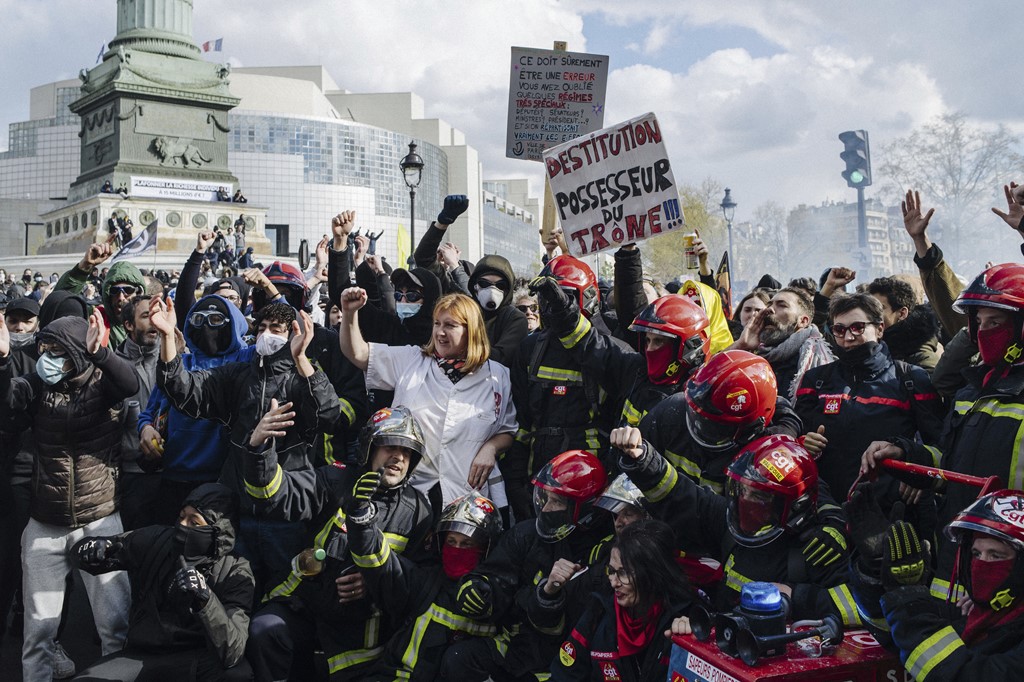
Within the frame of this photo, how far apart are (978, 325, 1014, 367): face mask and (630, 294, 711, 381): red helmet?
58.6 inches

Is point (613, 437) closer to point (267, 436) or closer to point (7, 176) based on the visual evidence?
point (267, 436)

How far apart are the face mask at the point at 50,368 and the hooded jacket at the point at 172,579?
98cm

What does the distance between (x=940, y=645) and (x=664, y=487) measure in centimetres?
146

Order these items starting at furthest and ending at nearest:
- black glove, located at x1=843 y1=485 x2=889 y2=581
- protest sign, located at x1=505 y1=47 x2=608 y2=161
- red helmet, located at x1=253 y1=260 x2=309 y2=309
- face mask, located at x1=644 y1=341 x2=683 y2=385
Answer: protest sign, located at x1=505 y1=47 x2=608 y2=161 → red helmet, located at x1=253 y1=260 x2=309 y2=309 → face mask, located at x1=644 y1=341 x2=683 y2=385 → black glove, located at x1=843 y1=485 x2=889 y2=581

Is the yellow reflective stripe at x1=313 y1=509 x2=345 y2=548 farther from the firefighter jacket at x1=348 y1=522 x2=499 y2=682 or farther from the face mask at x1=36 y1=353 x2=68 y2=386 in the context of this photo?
the face mask at x1=36 y1=353 x2=68 y2=386

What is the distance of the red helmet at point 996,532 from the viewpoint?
2.94 meters

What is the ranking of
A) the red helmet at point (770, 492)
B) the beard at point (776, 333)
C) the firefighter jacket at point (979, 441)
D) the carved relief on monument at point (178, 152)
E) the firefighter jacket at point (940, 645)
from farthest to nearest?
the carved relief on monument at point (178, 152), the beard at point (776, 333), the red helmet at point (770, 492), the firefighter jacket at point (979, 441), the firefighter jacket at point (940, 645)

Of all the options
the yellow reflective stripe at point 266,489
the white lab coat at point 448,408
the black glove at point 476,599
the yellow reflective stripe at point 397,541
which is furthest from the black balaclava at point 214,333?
the black glove at point 476,599

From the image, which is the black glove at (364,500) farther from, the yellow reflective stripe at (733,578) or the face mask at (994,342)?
the face mask at (994,342)

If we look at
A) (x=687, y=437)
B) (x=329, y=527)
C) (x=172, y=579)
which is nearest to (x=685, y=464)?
(x=687, y=437)

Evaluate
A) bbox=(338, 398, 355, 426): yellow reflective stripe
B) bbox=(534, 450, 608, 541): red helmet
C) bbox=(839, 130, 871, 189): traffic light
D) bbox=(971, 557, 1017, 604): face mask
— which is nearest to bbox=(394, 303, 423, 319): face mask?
bbox=(338, 398, 355, 426): yellow reflective stripe

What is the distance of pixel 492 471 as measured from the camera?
5.62 m

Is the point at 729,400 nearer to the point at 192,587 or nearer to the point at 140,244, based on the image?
the point at 192,587

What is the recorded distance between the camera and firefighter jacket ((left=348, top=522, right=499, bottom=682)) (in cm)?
472
